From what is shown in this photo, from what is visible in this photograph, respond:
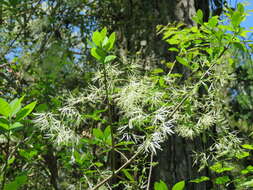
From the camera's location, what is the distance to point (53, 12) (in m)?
2.04

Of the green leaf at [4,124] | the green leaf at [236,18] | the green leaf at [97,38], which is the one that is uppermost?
the green leaf at [236,18]

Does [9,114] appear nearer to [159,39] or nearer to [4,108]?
[4,108]

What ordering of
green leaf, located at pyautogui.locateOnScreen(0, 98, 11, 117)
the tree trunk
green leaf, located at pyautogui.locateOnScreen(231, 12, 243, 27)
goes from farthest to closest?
the tree trunk
green leaf, located at pyautogui.locateOnScreen(231, 12, 243, 27)
green leaf, located at pyautogui.locateOnScreen(0, 98, 11, 117)

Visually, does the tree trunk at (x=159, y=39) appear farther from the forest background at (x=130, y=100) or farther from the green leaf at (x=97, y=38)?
the green leaf at (x=97, y=38)

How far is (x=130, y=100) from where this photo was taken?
992 millimetres

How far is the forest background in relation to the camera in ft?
2.91

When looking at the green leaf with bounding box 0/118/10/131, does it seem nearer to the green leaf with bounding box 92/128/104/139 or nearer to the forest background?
the forest background

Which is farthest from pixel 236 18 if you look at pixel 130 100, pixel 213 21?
pixel 130 100

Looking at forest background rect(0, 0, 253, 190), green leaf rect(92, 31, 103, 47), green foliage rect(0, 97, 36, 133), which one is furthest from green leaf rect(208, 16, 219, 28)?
green foliage rect(0, 97, 36, 133)

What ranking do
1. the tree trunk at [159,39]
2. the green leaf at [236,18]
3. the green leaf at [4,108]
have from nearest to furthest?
the green leaf at [4,108] → the green leaf at [236,18] → the tree trunk at [159,39]

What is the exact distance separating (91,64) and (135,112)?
1001 millimetres

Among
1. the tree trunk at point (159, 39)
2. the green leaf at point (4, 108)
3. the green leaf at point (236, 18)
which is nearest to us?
the green leaf at point (4, 108)

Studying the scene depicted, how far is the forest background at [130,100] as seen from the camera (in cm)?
89

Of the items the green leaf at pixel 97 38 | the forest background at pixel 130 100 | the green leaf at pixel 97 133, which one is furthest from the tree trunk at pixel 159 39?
the green leaf at pixel 97 38
